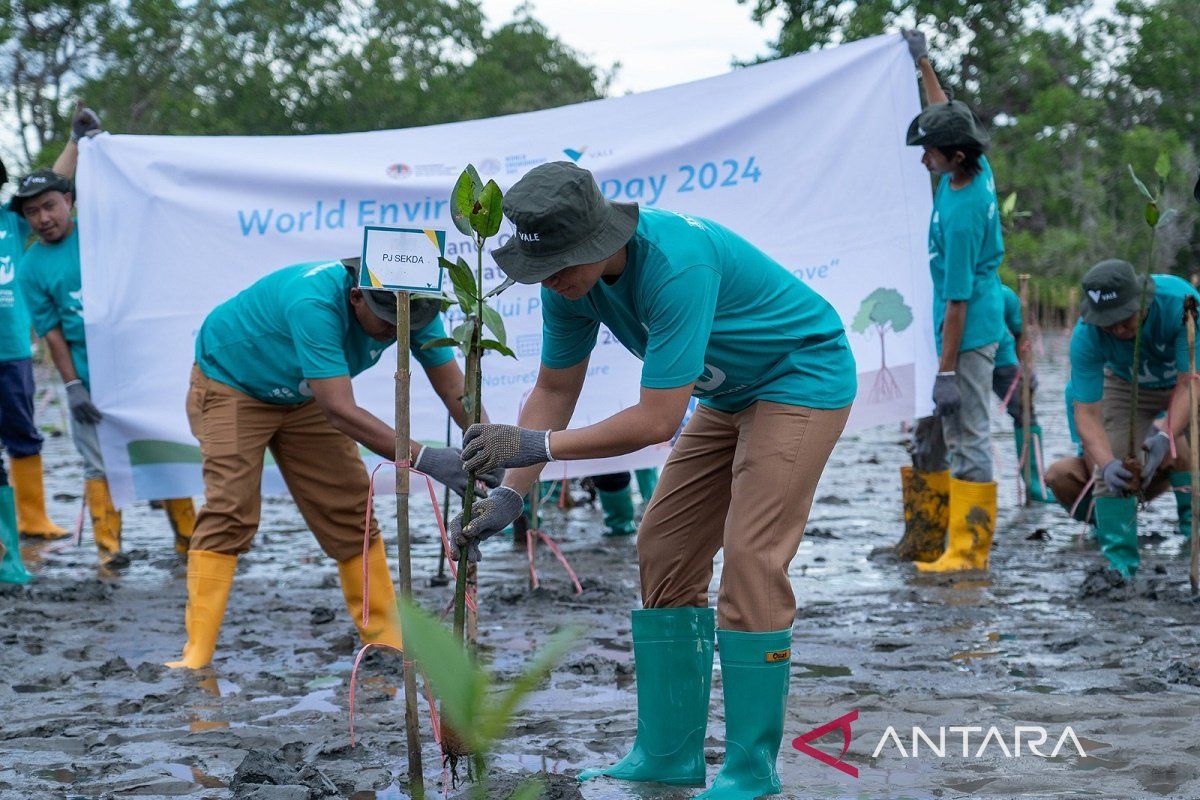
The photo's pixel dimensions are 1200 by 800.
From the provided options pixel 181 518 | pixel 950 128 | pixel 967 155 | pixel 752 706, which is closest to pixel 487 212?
pixel 752 706

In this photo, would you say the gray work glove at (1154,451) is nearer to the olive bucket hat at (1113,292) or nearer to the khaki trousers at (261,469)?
the olive bucket hat at (1113,292)

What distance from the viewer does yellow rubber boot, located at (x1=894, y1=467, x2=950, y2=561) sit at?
675 centimetres

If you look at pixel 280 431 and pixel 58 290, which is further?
pixel 58 290

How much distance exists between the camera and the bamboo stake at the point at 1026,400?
814 cm

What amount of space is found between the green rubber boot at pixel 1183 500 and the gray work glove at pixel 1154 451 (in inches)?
19.2

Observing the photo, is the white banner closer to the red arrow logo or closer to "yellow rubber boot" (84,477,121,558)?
"yellow rubber boot" (84,477,121,558)

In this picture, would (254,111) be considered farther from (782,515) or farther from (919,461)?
(782,515)

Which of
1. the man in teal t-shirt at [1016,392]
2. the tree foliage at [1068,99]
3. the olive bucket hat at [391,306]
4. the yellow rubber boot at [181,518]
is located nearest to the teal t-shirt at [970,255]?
the man in teal t-shirt at [1016,392]

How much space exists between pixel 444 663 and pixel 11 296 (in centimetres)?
702

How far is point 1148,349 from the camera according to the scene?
6.29 meters

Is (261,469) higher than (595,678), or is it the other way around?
(261,469)

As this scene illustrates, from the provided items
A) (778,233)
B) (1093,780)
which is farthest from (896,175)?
(1093,780)

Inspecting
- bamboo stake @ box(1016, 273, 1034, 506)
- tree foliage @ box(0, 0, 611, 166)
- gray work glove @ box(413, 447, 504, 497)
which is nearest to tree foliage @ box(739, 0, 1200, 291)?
tree foliage @ box(0, 0, 611, 166)

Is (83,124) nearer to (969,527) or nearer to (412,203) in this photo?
(412,203)
